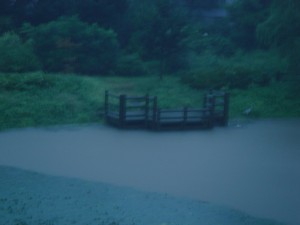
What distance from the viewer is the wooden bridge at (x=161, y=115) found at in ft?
55.5

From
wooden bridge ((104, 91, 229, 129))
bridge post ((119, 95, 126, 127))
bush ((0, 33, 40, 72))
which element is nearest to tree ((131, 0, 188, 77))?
bush ((0, 33, 40, 72))

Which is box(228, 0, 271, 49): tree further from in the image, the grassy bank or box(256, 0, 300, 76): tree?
the grassy bank

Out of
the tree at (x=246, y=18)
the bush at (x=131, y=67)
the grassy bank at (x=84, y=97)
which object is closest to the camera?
the grassy bank at (x=84, y=97)

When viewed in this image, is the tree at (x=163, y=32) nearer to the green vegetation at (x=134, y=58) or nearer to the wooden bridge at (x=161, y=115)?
the green vegetation at (x=134, y=58)

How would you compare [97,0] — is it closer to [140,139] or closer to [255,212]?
[140,139]

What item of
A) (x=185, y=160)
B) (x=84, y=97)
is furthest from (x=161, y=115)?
(x=185, y=160)

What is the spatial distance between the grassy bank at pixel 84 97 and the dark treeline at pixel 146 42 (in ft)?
3.51

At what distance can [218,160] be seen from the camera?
14.0 m

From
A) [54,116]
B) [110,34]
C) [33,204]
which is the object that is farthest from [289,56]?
[33,204]

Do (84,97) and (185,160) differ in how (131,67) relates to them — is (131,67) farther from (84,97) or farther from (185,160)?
(185,160)

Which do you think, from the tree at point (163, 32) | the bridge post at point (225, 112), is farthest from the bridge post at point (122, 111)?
the tree at point (163, 32)

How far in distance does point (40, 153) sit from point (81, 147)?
116cm

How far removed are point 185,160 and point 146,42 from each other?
35.4 feet

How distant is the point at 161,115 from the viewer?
17.5 m
